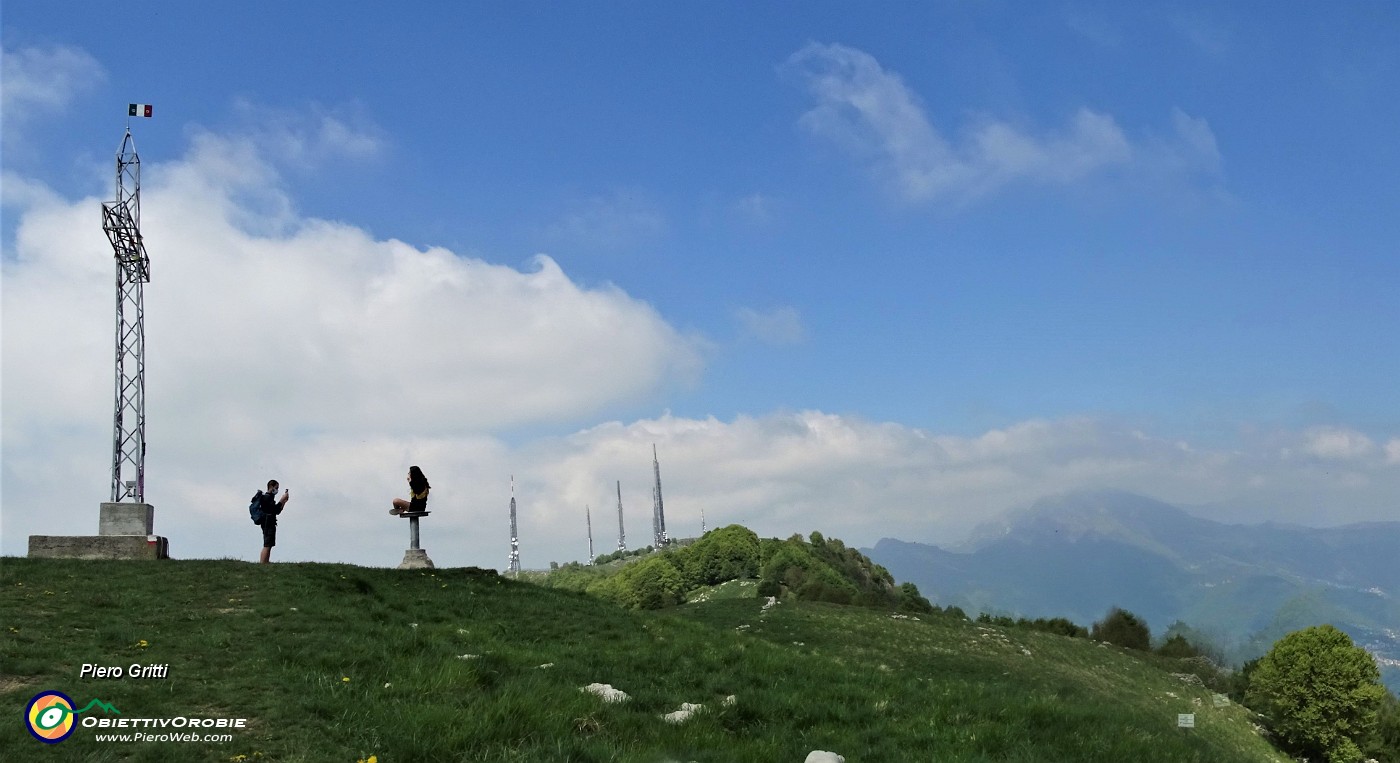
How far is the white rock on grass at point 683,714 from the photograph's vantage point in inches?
451

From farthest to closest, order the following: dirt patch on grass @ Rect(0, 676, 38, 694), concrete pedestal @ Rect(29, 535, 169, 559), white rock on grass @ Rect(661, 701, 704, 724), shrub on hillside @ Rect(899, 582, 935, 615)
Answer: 1. shrub on hillside @ Rect(899, 582, 935, 615)
2. concrete pedestal @ Rect(29, 535, 169, 559)
3. white rock on grass @ Rect(661, 701, 704, 724)
4. dirt patch on grass @ Rect(0, 676, 38, 694)

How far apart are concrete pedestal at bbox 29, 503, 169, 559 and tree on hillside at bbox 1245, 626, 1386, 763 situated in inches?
2439

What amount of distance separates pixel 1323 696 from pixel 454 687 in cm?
6009

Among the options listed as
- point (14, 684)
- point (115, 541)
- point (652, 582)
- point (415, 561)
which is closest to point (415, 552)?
point (415, 561)

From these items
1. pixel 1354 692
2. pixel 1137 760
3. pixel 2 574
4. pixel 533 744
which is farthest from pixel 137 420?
pixel 1354 692

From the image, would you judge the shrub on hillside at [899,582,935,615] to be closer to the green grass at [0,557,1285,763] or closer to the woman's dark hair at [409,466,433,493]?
the woman's dark hair at [409,466,433,493]

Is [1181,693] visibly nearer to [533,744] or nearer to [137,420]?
[533,744]

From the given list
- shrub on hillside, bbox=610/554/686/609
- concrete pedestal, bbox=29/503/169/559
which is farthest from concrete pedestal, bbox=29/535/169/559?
shrub on hillside, bbox=610/554/686/609

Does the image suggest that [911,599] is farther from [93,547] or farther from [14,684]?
[14,684]

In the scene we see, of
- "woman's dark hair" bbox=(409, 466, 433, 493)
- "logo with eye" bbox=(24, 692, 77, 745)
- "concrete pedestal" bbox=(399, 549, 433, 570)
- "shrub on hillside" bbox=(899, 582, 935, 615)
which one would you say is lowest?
"shrub on hillside" bbox=(899, 582, 935, 615)

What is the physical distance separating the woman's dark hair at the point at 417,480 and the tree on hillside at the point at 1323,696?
54.1 m

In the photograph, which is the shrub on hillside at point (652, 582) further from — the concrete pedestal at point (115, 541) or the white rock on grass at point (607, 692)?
the white rock on grass at point (607, 692)

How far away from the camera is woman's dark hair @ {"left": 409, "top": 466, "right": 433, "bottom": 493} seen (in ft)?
97.4

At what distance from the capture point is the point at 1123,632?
87.9 m
